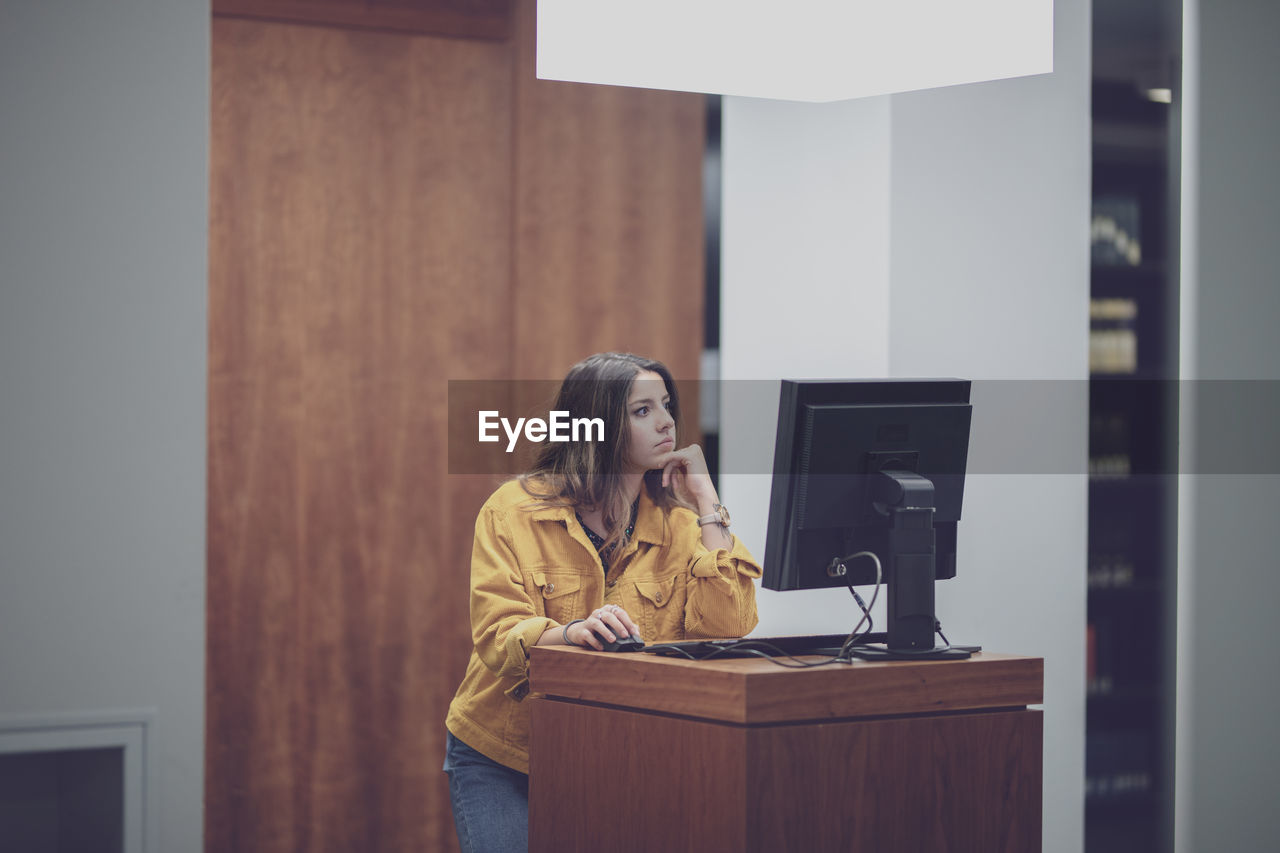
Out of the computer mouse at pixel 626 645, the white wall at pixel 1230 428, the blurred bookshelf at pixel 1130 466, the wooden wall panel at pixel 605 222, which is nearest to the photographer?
the computer mouse at pixel 626 645

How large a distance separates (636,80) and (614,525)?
32.8 inches

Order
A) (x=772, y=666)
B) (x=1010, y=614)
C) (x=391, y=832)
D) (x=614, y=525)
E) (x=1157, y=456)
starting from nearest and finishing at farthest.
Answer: (x=772, y=666) < (x=614, y=525) < (x=1010, y=614) < (x=391, y=832) < (x=1157, y=456)

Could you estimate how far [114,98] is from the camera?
1965 millimetres

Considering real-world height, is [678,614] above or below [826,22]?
below

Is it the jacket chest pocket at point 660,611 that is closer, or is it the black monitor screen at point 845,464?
the black monitor screen at point 845,464

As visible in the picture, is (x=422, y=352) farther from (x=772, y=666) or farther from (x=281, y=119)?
(x=772, y=666)

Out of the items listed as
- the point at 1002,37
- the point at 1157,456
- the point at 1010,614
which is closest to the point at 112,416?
the point at 1002,37

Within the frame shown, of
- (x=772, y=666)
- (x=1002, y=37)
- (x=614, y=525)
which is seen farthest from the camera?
(x=614, y=525)

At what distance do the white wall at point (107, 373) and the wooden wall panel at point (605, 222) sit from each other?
1442 mm

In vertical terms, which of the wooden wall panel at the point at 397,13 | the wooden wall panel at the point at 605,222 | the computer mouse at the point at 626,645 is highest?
the wooden wall panel at the point at 397,13

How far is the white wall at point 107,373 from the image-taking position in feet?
6.28

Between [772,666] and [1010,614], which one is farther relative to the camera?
[1010,614]

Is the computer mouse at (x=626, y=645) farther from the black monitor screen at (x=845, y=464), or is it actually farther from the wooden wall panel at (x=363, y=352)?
the wooden wall panel at (x=363, y=352)

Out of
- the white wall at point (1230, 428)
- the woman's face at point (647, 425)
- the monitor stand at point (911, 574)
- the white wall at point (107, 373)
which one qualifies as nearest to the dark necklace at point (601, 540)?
the woman's face at point (647, 425)
